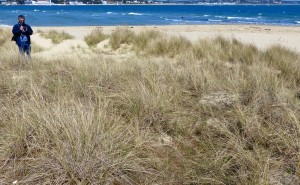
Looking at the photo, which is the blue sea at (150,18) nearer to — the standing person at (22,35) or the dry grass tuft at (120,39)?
the dry grass tuft at (120,39)

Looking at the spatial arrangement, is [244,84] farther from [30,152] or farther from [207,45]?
[207,45]

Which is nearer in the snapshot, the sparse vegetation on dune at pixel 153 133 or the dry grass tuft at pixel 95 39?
the sparse vegetation on dune at pixel 153 133

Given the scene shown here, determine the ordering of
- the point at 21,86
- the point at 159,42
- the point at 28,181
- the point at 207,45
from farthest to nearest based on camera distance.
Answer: the point at 159,42 < the point at 207,45 < the point at 21,86 < the point at 28,181

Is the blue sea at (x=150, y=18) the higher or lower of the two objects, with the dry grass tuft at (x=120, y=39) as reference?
higher

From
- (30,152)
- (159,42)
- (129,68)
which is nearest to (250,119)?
(30,152)

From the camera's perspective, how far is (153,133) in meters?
3.84

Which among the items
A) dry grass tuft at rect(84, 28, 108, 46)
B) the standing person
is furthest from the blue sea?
the standing person

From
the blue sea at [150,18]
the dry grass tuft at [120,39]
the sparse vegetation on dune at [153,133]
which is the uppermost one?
the blue sea at [150,18]

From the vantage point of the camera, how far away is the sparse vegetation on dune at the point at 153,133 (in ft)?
9.59

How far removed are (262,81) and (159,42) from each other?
669 cm

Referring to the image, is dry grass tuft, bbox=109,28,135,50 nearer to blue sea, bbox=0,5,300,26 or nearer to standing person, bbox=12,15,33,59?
standing person, bbox=12,15,33,59

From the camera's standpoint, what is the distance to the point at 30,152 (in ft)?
10.5

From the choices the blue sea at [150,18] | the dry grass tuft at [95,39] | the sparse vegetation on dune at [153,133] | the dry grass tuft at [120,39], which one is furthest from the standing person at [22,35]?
the blue sea at [150,18]

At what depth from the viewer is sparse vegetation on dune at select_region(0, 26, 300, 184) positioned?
2922 millimetres
